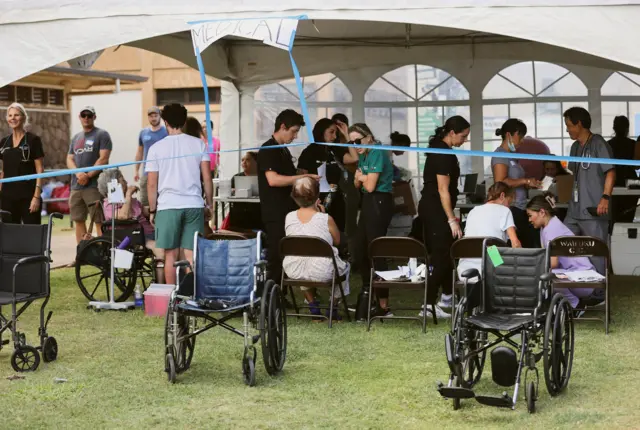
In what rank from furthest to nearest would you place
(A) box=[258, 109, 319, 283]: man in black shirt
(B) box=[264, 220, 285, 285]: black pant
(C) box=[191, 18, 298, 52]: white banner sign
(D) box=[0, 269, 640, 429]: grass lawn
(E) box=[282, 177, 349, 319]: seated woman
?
(B) box=[264, 220, 285, 285]: black pant
(A) box=[258, 109, 319, 283]: man in black shirt
(E) box=[282, 177, 349, 319]: seated woman
(C) box=[191, 18, 298, 52]: white banner sign
(D) box=[0, 269, 640, 429]: grass lawn

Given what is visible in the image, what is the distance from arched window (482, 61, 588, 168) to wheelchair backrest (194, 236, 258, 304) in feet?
24.1

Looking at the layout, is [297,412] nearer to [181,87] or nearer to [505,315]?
[505,315]

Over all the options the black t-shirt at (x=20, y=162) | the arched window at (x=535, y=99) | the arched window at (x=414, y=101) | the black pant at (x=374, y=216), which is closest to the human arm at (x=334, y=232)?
the black pant at (x=374, y=216)

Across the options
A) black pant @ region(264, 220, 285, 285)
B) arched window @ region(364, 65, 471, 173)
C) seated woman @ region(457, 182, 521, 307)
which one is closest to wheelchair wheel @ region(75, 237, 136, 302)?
black pant @ region(264, 220, 285, 285)

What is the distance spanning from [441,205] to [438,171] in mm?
253

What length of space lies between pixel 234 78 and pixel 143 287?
3577 mm

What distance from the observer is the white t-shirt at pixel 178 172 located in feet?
26.0

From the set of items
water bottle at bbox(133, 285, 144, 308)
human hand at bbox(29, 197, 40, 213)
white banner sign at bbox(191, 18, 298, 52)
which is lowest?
water bottle at bbox(133, 285, 144, 308)

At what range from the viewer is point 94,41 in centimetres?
738

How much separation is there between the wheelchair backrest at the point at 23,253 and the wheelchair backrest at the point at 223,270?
91cm

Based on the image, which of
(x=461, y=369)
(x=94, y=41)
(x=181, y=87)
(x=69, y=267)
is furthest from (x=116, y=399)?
(x=181, y=87)

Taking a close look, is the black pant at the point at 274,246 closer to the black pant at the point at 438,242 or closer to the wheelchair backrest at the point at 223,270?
the black pant at the point at 438,242

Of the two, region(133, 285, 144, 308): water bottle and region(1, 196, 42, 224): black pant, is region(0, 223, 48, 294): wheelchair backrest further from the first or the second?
region(1, 196, 42, 224): black pant

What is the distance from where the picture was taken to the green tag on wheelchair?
18.5ft
